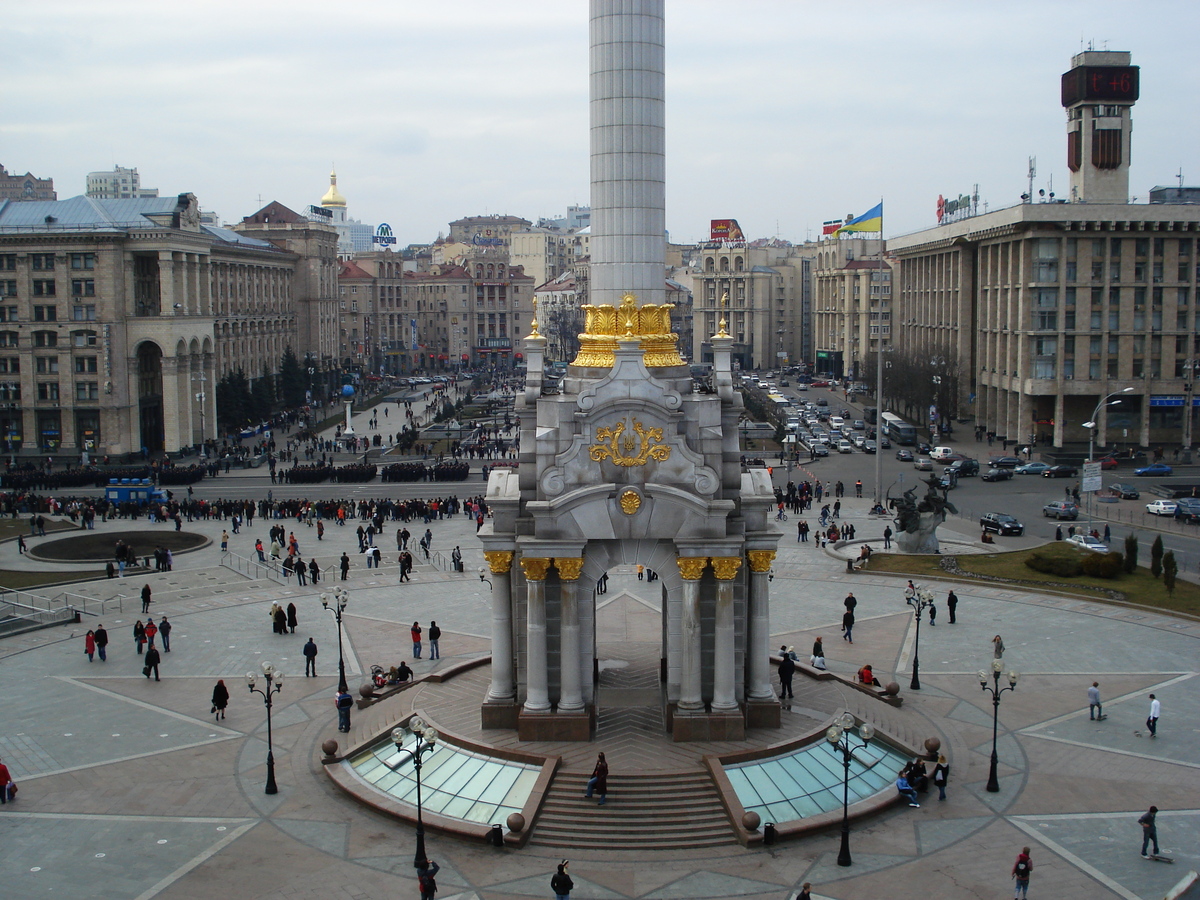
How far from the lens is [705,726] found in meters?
31.7

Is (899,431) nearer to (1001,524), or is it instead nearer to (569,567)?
(1001,524)

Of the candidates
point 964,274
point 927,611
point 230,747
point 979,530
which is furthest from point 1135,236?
point 230,747

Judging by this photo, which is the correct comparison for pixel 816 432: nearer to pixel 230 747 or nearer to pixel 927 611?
pixel 927 611

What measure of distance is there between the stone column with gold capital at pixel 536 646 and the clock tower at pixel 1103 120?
83.1m

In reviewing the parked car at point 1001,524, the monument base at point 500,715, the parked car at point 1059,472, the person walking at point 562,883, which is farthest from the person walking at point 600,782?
the parked car at point 1059,472

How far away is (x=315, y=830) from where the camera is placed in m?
29.0

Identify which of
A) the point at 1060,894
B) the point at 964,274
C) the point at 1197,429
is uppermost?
the point at 964,274

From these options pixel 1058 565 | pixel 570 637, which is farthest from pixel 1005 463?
pixel 570 637

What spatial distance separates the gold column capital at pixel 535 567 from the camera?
103ft

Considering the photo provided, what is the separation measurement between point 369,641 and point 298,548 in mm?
17261

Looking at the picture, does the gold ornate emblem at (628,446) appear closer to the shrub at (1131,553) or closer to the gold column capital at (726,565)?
the gold column capital at (726,565)

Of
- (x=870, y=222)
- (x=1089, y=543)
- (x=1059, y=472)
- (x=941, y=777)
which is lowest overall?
(x=941, y=777)

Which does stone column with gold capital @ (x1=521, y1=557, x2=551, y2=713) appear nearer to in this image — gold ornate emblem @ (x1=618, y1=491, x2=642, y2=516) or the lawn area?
gold ornate emblem @ (x1=618, y1=491, x2=642, y2=516)

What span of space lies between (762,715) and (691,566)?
4845 mm
